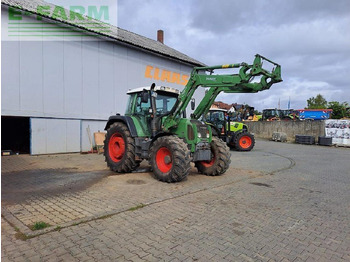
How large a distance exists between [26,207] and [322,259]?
471 centimetres

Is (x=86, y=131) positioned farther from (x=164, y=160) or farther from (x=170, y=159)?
(x=170, y=159)

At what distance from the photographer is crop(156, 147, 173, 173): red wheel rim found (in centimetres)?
670

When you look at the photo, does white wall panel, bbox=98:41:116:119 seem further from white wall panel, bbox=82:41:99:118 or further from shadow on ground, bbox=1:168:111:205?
shadow on ground, bbox=1:168:111:205

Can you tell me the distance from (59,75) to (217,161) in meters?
8.43

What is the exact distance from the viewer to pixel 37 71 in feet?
35.7

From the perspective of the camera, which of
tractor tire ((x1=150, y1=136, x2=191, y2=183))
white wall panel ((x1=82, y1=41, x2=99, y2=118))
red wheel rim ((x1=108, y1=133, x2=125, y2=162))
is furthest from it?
white wall panel ((x1=82, y1=41, x2=99, y2=118))

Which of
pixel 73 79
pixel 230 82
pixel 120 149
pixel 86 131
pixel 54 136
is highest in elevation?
pixel 73 79

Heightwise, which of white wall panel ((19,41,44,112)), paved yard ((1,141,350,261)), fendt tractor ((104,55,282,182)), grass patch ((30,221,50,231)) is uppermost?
white wall panel ((19,41,44,112))

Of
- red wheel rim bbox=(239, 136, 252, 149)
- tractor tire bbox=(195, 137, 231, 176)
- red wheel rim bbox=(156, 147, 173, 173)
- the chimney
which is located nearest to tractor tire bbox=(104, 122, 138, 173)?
red wheel rim bbox=(156, 147, 173, 173)

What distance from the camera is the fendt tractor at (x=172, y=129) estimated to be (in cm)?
688

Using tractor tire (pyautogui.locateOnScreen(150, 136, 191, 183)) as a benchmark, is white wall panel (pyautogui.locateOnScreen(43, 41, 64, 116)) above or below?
above

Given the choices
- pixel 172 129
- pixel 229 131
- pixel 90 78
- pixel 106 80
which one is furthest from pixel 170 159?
pixel 229 131

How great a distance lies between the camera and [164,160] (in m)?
6.77

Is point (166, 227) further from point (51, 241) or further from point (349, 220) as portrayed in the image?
point (349, 220)
